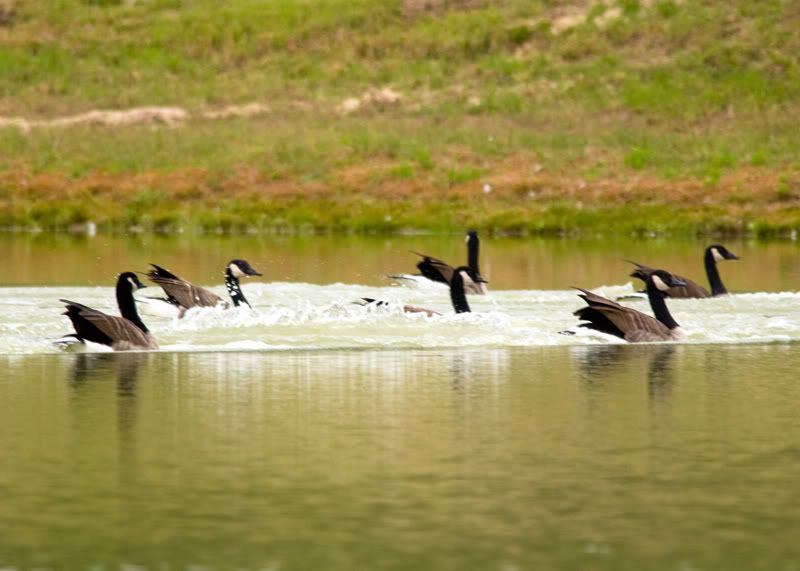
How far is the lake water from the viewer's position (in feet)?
35.5

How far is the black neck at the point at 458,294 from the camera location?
24203mm

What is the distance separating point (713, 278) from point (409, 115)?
114 feet

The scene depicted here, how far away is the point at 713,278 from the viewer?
29.4 meters

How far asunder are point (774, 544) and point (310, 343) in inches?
466

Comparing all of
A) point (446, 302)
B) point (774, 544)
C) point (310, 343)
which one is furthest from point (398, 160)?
point (774, 544)

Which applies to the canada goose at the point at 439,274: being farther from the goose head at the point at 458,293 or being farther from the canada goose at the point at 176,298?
the canada goose at the point at 176,298

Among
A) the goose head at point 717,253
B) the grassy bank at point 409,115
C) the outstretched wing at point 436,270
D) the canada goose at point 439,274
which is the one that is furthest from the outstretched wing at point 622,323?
the grassy bank at point 409,115

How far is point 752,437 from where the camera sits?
14.8m

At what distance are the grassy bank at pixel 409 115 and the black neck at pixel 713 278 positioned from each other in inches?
708

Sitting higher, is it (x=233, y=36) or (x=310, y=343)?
(x=233, y=36)

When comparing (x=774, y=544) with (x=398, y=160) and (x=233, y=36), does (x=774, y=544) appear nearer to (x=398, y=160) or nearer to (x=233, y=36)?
(x=398, y=160)

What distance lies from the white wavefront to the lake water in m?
0.06

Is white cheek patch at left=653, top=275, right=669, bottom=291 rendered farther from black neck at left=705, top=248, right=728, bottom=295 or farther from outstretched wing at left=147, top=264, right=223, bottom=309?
outstretched wing at left=147, top=264, right=223, bottom=309

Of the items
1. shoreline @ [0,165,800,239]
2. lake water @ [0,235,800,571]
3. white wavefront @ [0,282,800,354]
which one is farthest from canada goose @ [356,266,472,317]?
shoreline @ [0,165,800,239]
